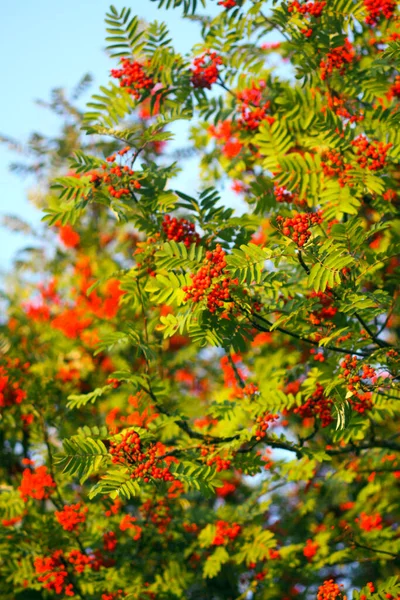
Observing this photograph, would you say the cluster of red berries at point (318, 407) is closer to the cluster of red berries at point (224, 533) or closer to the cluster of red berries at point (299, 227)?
the cluster of red berries at point (299, 227)

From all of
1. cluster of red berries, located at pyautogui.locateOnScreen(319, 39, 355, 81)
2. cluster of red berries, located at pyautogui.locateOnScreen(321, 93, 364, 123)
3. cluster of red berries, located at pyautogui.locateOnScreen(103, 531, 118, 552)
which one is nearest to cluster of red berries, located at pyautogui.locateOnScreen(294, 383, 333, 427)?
cluster of red berries, located at pyautogui.locateOnScreen(321, 93, 364, 123)

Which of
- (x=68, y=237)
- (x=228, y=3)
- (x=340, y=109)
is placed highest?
(x=68, y=237)

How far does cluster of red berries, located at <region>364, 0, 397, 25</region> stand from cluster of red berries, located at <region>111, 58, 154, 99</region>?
1.57m

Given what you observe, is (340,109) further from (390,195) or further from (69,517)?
(69,517)

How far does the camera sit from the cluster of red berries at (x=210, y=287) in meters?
3.42

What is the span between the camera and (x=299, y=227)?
3252 millimetres

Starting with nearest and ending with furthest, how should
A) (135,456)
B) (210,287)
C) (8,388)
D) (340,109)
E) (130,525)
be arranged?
(210,287)
(135,456)
(340,109)
(130,525)
(8,388)

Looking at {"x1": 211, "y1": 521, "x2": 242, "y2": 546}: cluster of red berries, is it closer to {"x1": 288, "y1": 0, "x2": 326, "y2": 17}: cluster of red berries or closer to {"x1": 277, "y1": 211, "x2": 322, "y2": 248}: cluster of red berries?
{"x1": 277, "y1": 211, "x2": 322, "y2": 248}: cluster of red berries

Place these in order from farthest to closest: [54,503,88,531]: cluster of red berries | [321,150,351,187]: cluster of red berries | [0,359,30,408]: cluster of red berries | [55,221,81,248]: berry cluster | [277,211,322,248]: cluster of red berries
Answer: [55,221,81,248]: berry cluster < [0,359,30,408]: cluster of red berries < [54,503,88,531]: cluster of red berries < [321,150,351,187]: cluster of red berries < [277,211,322,248]: cluster of red berries

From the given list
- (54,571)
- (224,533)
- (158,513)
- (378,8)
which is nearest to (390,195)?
(378,8)

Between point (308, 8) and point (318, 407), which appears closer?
point (318, 407)

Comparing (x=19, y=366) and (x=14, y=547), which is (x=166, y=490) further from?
(x=19, y=366)

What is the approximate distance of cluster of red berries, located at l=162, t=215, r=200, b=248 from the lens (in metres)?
4.20

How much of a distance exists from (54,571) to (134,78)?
351 centimetres
